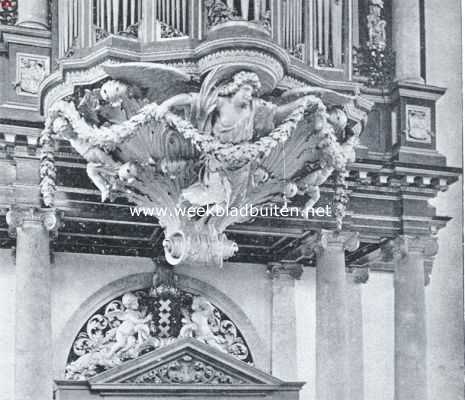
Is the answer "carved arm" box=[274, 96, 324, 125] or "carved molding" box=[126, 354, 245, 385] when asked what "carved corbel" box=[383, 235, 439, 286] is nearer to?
"carved molding" box=[126, 354, 245, 385]

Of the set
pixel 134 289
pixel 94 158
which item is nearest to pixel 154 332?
pixel 134 289

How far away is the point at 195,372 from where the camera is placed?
11.7 metres

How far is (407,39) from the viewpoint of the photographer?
1273cm

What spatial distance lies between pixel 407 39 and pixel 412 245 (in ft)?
7.81

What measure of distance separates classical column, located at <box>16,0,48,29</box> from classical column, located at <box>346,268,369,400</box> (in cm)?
465

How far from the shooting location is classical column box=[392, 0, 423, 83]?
12.6m

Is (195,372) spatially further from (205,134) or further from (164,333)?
(205,134)

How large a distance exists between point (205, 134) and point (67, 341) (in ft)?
10.4

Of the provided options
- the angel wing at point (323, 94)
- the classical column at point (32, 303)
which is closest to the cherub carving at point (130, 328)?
the classical column at point (32, 303)

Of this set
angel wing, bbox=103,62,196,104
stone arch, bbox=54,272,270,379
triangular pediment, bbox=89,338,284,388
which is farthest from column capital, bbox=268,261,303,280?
angel wing, bbox=103,62,196,104

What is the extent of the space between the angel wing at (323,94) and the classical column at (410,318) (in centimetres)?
218

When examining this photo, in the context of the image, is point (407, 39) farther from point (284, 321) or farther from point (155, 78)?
point (155, 78)

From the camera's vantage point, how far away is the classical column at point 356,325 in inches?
510

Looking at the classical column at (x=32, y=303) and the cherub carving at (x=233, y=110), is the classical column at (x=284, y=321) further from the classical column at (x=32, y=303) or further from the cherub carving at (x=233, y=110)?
the classical column at (x=32, y=303)
